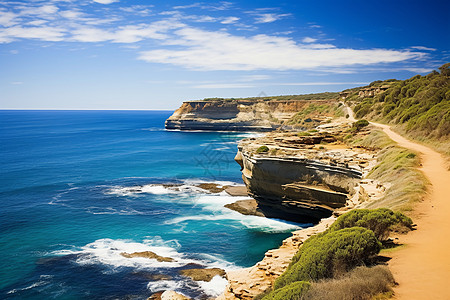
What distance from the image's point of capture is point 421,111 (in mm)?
36625

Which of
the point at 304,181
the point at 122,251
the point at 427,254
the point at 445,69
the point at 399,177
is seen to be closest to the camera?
the point at 427,254

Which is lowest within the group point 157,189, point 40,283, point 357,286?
point 40,283

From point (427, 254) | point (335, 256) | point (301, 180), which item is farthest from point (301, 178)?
point (335, 256)

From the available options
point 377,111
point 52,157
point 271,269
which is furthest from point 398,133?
point 52,157

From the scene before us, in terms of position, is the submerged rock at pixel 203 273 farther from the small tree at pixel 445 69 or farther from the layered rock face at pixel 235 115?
the layered rock face at pixel 235 115

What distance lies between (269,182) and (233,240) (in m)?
6.23

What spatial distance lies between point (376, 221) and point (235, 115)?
118m

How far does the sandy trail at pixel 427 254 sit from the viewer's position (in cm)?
772

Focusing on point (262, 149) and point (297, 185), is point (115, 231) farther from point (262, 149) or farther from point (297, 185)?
point (297, 185)

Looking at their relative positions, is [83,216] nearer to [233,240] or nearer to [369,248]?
[233,240]

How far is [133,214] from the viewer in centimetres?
3256

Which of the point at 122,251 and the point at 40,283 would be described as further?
the point at 122,251

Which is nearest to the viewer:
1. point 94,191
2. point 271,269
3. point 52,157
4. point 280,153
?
point 271,269

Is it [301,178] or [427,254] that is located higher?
[427,254]
